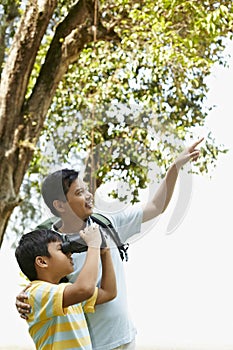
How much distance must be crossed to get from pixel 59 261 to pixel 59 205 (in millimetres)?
144

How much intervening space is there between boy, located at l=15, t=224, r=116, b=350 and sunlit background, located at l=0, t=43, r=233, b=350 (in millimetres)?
2206

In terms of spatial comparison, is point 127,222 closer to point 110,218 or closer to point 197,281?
point 110,218

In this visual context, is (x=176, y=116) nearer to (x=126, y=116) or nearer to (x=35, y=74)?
(x=35, y=74)

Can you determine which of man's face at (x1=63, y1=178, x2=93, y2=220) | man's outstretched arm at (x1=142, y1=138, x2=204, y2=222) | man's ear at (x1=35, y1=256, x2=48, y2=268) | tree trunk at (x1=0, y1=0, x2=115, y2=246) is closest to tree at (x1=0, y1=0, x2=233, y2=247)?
tree trunk at (x1=0, y1=0, x2=115, y2=246)

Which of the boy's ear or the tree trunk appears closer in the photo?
the boy's ear

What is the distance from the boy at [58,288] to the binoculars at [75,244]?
1 centimetres

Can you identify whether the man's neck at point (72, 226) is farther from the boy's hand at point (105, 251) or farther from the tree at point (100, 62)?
the tree at point (100, 62)

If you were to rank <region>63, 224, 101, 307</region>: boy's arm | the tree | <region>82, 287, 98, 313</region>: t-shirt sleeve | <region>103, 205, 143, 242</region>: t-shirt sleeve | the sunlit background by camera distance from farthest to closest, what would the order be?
1. the sunlit background
2. the tree
3. <region>103, 205, 143, 242</region>: t-shirt sleeve
4. <region>82, 287, 98, 313</region>: t-shirt sleeve
5. <region>63, 224, 101, 307</region>: boy's arm

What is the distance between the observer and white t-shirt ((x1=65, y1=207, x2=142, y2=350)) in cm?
150

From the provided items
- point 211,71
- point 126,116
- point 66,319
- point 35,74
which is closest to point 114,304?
point 66,319

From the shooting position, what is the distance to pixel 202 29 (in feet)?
12.2

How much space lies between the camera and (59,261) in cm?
137

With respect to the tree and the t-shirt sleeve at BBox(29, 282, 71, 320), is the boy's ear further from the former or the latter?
the tree

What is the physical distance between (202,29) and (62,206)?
2414mm
